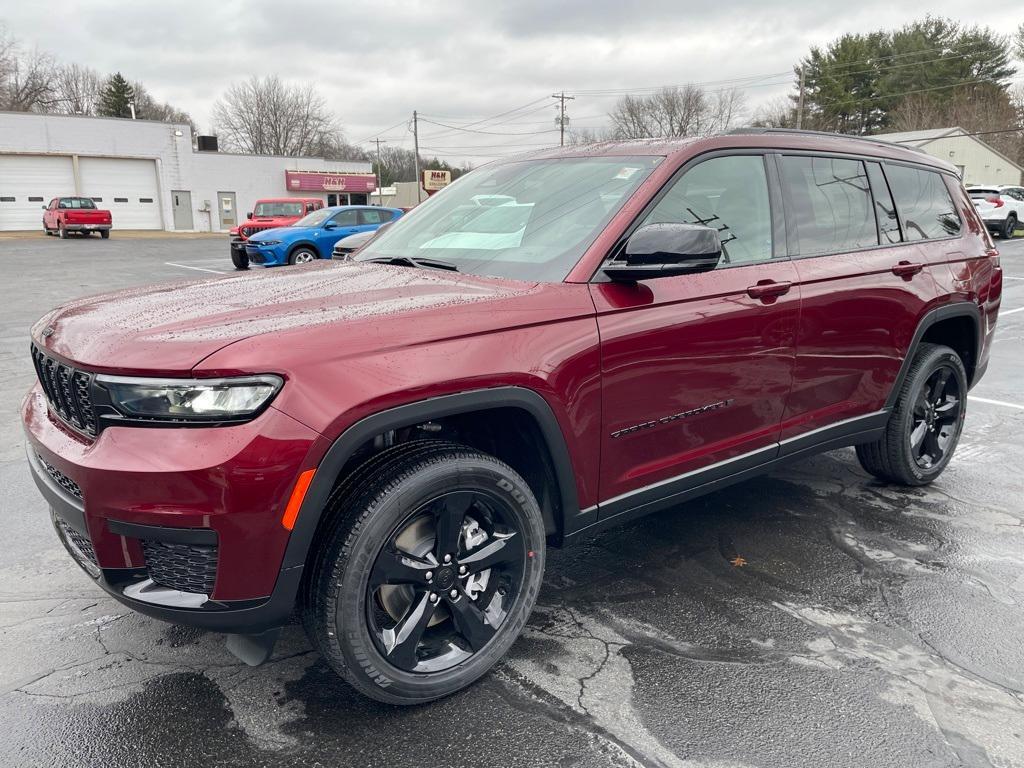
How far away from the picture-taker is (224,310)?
2367 millimetres

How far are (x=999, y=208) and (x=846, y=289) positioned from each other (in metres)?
28.8

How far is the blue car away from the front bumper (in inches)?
591

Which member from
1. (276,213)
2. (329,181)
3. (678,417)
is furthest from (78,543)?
(329,181)

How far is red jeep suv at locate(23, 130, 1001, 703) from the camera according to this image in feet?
6.62

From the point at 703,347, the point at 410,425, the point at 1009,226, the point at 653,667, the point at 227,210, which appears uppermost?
the point at 227,210

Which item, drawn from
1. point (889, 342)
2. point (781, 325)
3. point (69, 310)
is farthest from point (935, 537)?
point (69, 310)

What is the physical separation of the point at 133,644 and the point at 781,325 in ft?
9.17

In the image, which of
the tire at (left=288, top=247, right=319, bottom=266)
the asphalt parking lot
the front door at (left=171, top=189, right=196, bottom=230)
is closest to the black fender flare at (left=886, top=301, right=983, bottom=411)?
the asphalt parking lot

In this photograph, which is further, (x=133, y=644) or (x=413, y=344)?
(x=133, y=644)

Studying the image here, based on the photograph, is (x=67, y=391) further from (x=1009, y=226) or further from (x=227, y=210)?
A: (x=227, y=210)

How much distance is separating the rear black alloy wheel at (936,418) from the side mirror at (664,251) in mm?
2296

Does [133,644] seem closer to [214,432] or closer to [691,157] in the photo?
[214,432]

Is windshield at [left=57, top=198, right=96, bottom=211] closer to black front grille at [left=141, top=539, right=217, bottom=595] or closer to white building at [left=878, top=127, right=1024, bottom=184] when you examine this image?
black front grille at [left=141, top=539, right=217, bottom=595]

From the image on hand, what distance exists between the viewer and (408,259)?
124 inches
